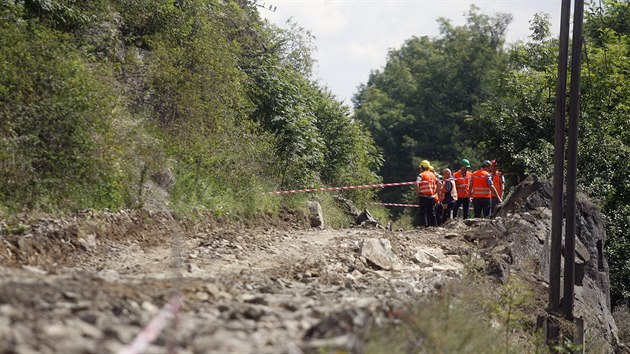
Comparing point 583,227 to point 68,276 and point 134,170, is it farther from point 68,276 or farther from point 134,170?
point 68,276

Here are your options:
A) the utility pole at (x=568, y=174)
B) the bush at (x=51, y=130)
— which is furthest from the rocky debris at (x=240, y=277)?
the utility pole at (x=568, y=174)

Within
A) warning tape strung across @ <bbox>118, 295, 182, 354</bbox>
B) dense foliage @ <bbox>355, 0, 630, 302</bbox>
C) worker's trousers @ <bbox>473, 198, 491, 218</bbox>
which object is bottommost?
warning tape strung across @ <bbox>118, 295, 182, 354</bbox>

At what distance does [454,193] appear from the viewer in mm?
23547

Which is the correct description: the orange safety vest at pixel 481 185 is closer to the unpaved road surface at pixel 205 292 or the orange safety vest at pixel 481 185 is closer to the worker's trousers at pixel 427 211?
the worker's trousers at pixel 427 211

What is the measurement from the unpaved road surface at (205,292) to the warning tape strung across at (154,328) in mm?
56

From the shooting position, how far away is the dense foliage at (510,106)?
86.6 feet

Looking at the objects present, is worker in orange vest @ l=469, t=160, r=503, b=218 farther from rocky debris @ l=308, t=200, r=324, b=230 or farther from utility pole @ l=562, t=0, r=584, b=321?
utility pole @ l=562, t=0, r=584, b=321

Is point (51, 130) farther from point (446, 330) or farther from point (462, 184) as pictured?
point (462, 184)

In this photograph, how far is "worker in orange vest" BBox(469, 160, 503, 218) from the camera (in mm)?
23203

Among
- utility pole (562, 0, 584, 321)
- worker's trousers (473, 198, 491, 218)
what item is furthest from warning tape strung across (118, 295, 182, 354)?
worker's trousers (473, 198, 491, 218)

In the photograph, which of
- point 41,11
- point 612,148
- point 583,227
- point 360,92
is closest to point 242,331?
point 41,11

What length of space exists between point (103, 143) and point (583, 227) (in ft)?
36.9

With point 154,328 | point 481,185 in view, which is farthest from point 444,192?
point 154,328

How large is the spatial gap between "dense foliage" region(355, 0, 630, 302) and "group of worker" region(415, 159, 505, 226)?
3035 millimetres
